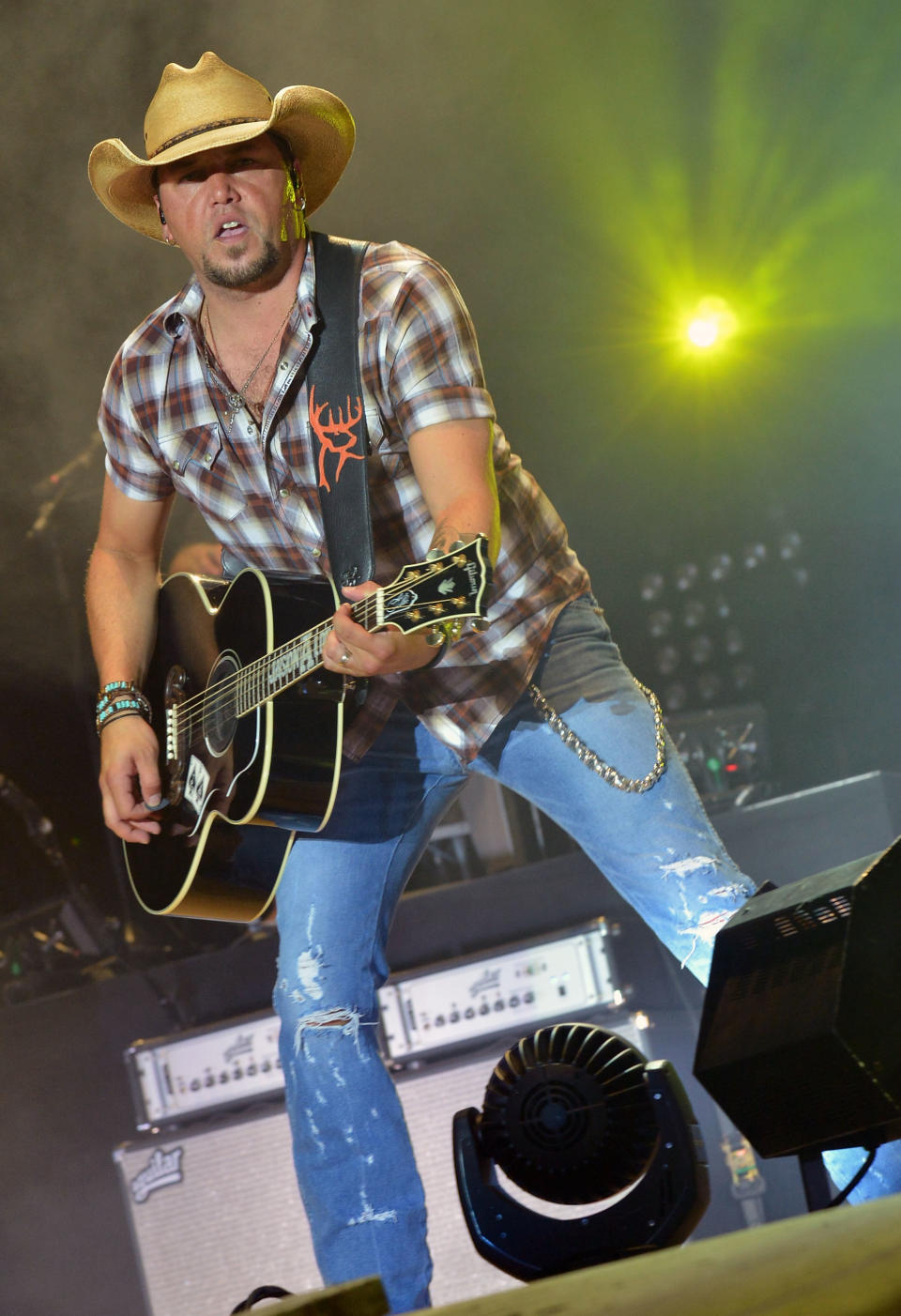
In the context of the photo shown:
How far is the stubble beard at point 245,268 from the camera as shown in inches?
88.7

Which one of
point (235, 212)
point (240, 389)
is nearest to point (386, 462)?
point (240, 389)

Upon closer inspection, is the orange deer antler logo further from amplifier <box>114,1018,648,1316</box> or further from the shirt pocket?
amplifier <box>114,1018,648,1316</box>

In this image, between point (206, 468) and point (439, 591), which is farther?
point (206, 468)

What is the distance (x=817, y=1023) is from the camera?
4.39ft

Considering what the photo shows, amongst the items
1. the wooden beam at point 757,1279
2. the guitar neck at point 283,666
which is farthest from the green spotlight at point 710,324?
the wooden beam at point 757,1279

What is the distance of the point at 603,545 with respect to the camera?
5105 mm

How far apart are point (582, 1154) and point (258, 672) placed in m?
1.05

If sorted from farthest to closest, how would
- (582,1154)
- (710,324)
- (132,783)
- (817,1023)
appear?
(710,324) → (132,783) → (582,1154) → (817,1023)

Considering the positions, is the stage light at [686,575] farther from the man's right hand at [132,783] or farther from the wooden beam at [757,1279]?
the wooden beam at [757,1279]

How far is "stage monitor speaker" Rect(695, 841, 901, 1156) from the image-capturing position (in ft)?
4.45

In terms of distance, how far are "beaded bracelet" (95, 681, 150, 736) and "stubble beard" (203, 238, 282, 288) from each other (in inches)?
34.8

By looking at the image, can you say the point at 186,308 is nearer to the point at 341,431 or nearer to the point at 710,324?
the point at 341,431

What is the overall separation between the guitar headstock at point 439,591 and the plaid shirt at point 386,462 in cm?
37

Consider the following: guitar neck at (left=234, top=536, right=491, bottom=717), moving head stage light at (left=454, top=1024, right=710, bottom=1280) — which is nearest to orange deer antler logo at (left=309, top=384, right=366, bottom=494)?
guitar neck at (left=234, top=536, right=491, bottom=717)
